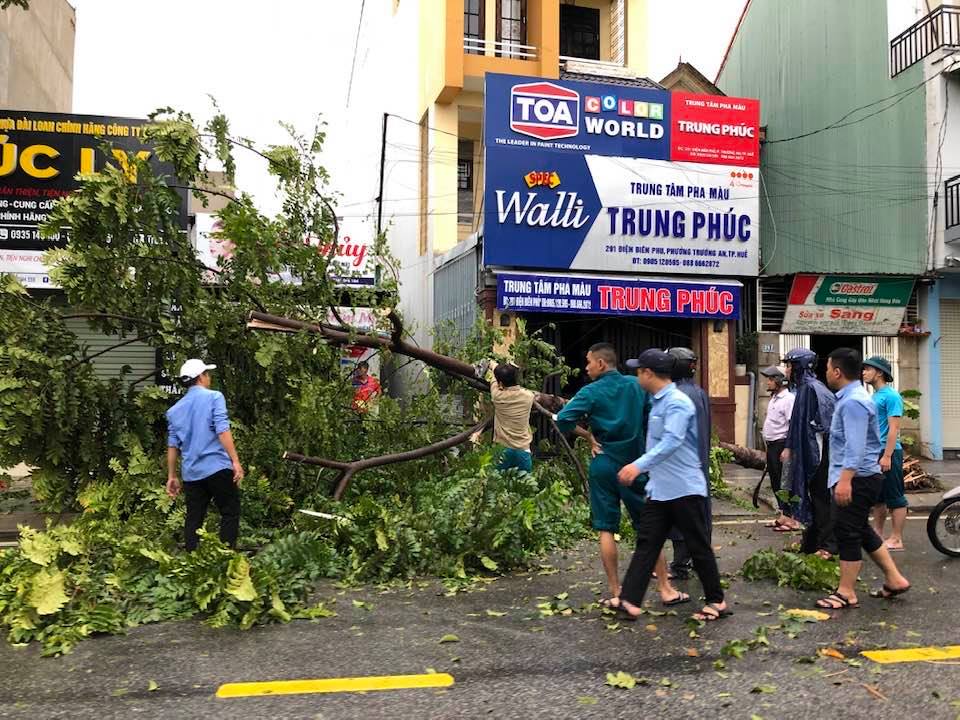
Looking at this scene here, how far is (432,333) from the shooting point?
29.9 ft

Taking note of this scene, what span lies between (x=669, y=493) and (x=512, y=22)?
16.7 m

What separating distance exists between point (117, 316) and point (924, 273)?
45.1 feet

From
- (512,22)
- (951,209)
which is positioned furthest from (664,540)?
(512,22)

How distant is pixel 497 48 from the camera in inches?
→ 739

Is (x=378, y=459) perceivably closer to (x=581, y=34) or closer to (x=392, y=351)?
(x=392, y=351)

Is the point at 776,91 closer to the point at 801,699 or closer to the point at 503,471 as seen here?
the point at 503,471

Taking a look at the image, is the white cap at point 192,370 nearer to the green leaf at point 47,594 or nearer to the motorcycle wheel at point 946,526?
the green leaf at point 47,594

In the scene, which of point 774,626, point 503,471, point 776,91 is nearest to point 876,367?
point 774,626

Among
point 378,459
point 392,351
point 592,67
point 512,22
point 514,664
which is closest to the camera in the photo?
point 514,664

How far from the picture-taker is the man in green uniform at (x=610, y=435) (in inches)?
204

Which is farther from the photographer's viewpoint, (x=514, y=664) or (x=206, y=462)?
(x=206, y=462)

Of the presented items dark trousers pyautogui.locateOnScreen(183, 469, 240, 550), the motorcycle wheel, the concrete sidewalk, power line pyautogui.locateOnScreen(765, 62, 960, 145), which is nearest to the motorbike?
the motorcycle wheel

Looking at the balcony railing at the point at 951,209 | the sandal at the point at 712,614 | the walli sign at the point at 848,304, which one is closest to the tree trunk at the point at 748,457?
the sandal at the point at 712,614

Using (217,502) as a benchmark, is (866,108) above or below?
above
